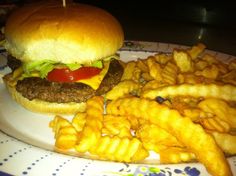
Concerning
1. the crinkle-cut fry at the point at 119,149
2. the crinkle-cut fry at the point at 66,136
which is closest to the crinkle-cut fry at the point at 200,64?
the crinkle-cut fry at the point at 119,149

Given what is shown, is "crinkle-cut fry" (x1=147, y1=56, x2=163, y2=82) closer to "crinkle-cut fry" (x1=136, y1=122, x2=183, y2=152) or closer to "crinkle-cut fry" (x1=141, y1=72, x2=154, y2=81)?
"crinkle-cut fry" (x1=141, y1=72, x2=154, y2=81)

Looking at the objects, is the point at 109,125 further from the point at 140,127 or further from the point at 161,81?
the point at 161,81

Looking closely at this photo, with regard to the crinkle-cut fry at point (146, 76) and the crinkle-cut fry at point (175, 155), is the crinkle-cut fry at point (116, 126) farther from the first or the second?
the crinkle-cut fry at point (146, 76)

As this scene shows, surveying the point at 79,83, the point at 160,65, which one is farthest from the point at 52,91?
the point at 160,65

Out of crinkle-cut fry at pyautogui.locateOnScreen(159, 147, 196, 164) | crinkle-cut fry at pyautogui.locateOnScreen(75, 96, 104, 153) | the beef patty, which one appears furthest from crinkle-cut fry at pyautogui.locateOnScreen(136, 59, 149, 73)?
crinkle-cut fry at pyautogui.locateOnScreen(159, 147, 196, 164)

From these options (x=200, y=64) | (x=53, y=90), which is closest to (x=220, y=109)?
(x=200, y=64)

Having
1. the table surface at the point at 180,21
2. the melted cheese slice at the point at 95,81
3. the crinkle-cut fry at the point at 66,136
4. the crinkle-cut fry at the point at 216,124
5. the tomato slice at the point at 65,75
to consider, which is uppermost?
the tomato slice at the point at 65,75
